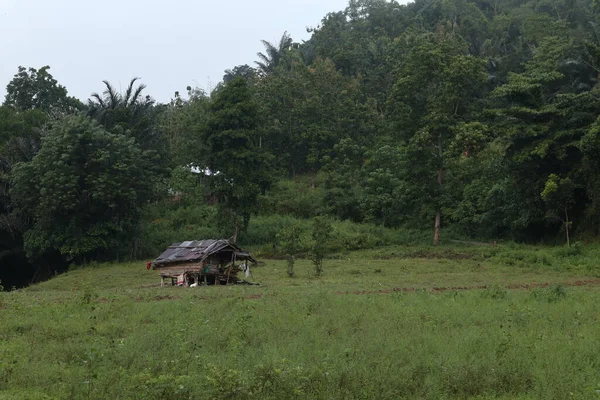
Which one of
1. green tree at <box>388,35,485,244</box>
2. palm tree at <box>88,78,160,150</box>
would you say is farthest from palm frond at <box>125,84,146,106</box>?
green tree at <box>388,35,485,244</box>

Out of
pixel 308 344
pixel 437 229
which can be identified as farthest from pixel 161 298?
pixel 437 229

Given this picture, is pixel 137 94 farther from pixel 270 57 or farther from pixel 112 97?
pixel 270 57

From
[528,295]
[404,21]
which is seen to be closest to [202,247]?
[528,295]

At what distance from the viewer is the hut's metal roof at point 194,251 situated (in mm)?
26734

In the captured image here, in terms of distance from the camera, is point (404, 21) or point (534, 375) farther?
point (404, 21)

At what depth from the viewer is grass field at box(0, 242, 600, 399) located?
9000 mm

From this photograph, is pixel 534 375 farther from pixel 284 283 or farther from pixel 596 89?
pixel 596 89

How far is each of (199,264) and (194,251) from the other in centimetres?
83

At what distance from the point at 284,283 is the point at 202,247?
14.5ft

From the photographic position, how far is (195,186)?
163 ft

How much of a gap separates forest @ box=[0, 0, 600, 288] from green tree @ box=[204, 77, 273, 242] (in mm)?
98

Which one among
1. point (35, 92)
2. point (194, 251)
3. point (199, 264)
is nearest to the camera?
point (199, 264)

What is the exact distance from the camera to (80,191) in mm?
38094

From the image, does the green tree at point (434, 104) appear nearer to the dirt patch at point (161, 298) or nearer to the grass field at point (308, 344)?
the grass field at point (308, 344)
